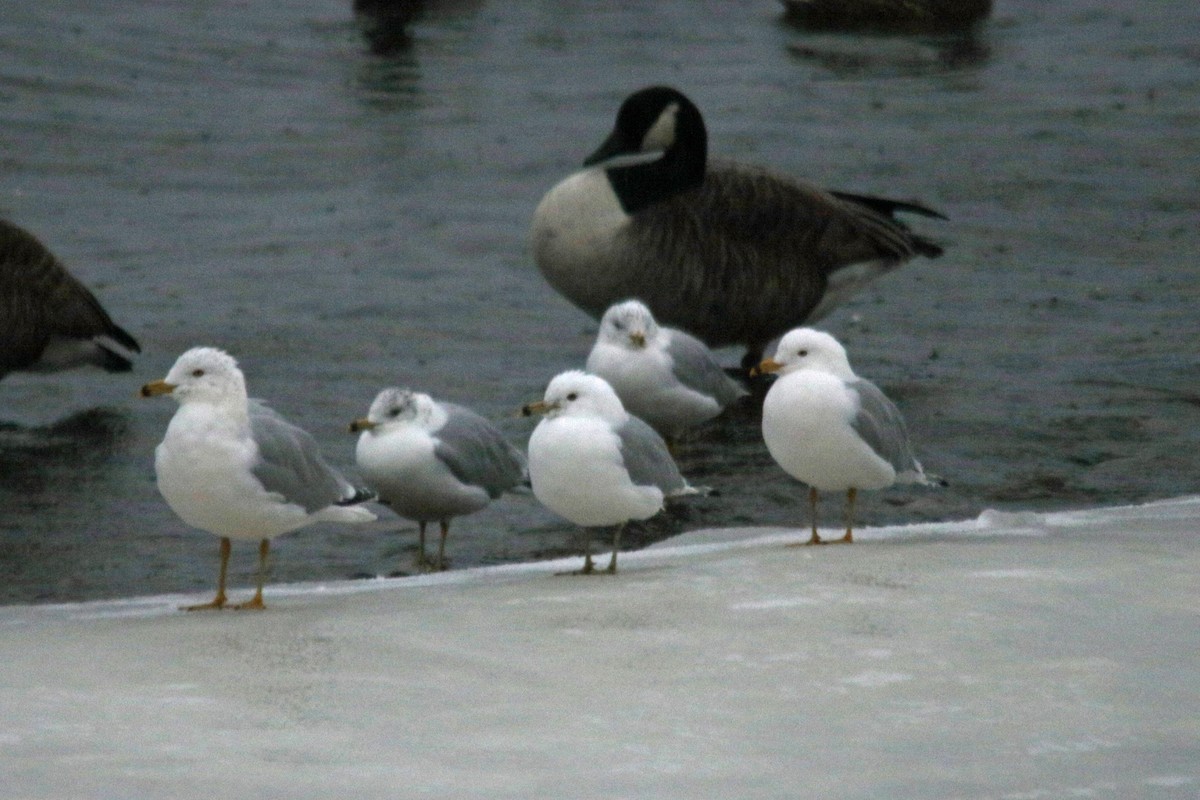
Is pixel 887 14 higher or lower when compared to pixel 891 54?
higher

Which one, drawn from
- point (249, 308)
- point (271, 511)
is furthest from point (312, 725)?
point (249, 308)

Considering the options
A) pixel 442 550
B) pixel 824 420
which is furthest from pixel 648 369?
pixel 824 420

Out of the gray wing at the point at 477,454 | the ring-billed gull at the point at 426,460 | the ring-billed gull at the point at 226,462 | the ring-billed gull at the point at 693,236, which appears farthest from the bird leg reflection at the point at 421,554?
the ring-billed gull at the point at 693,236

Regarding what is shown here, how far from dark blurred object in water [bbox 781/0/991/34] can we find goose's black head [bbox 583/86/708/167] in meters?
13.0

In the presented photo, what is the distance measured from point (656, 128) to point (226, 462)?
22.4 feet

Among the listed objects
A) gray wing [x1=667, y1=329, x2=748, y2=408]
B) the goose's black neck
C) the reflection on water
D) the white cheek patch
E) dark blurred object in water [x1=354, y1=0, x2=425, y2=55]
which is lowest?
dark blurred object in water [x1=354, y1=0, x2=425, y2=55]

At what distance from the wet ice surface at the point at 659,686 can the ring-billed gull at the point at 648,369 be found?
2580mm

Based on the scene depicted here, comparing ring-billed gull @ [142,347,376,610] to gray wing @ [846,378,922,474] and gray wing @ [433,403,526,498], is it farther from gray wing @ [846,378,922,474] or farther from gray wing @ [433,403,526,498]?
gray wing @ [846,378,922,474]

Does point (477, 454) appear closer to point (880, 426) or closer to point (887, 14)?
point (880, 426)

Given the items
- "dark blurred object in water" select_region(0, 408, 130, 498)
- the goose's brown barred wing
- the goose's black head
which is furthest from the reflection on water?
"dark blurred object in water" select_region(0, 408, 130, 498)

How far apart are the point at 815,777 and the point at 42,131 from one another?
54.2 feet

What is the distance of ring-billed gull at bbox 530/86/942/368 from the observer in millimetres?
13266

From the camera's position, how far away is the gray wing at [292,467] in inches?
296

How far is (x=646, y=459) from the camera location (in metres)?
8.27
